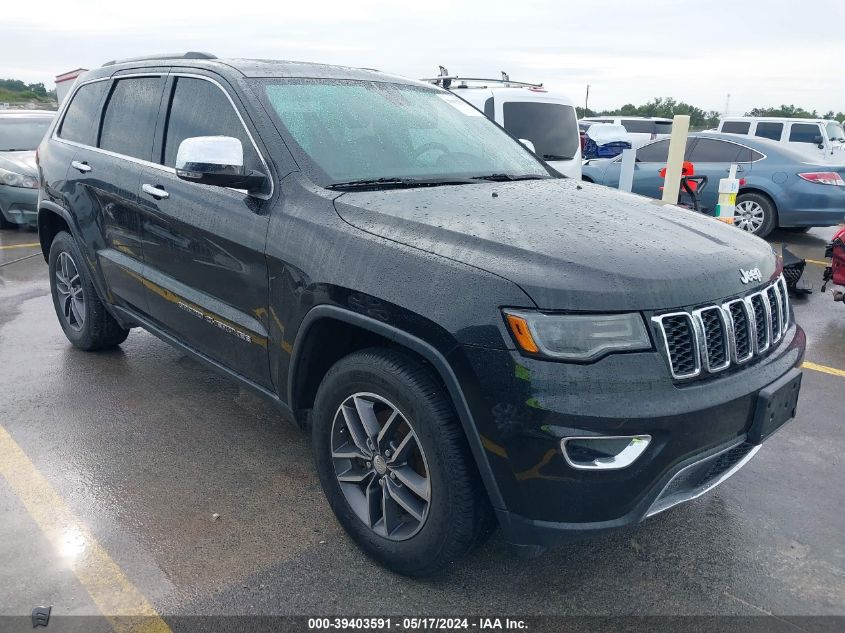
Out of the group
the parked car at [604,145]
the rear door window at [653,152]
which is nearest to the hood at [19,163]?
the rear door window at [653,152]

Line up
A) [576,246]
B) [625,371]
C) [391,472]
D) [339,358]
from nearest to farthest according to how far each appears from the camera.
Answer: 1. [625,371]
2. [576,246]
3. [391,472]
4. [339,358]

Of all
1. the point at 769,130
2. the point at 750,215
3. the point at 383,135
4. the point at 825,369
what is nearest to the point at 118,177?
→ the point at 383,135

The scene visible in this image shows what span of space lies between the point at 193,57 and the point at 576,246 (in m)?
2.46

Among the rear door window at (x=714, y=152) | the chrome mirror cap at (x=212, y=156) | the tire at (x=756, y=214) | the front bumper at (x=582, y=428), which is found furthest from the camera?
the rear door window at (x=714, y=152)

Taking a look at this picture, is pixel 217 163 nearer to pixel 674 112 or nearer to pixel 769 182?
pixel 769 182

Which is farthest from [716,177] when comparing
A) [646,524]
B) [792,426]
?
[646,524]

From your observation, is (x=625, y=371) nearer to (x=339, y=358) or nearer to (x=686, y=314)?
(x=686, y=314)

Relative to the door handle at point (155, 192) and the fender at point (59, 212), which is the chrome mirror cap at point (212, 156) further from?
the fender at point (59, 212)

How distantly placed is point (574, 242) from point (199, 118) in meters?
2.06

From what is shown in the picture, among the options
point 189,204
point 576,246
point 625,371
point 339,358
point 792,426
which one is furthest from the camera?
point 792,426

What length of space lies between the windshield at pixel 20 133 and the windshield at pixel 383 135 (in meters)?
9.27

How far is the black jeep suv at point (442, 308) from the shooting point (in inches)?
83.3

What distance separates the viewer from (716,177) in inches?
408

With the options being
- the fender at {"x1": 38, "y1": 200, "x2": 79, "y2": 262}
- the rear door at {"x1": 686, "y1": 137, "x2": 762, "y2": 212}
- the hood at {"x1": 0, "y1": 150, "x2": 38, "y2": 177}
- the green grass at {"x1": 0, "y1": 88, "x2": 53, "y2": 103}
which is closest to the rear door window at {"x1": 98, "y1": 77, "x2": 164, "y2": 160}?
the fender at {"x1": 38, "y1": 200, "x2": 79, "y2": 262}
